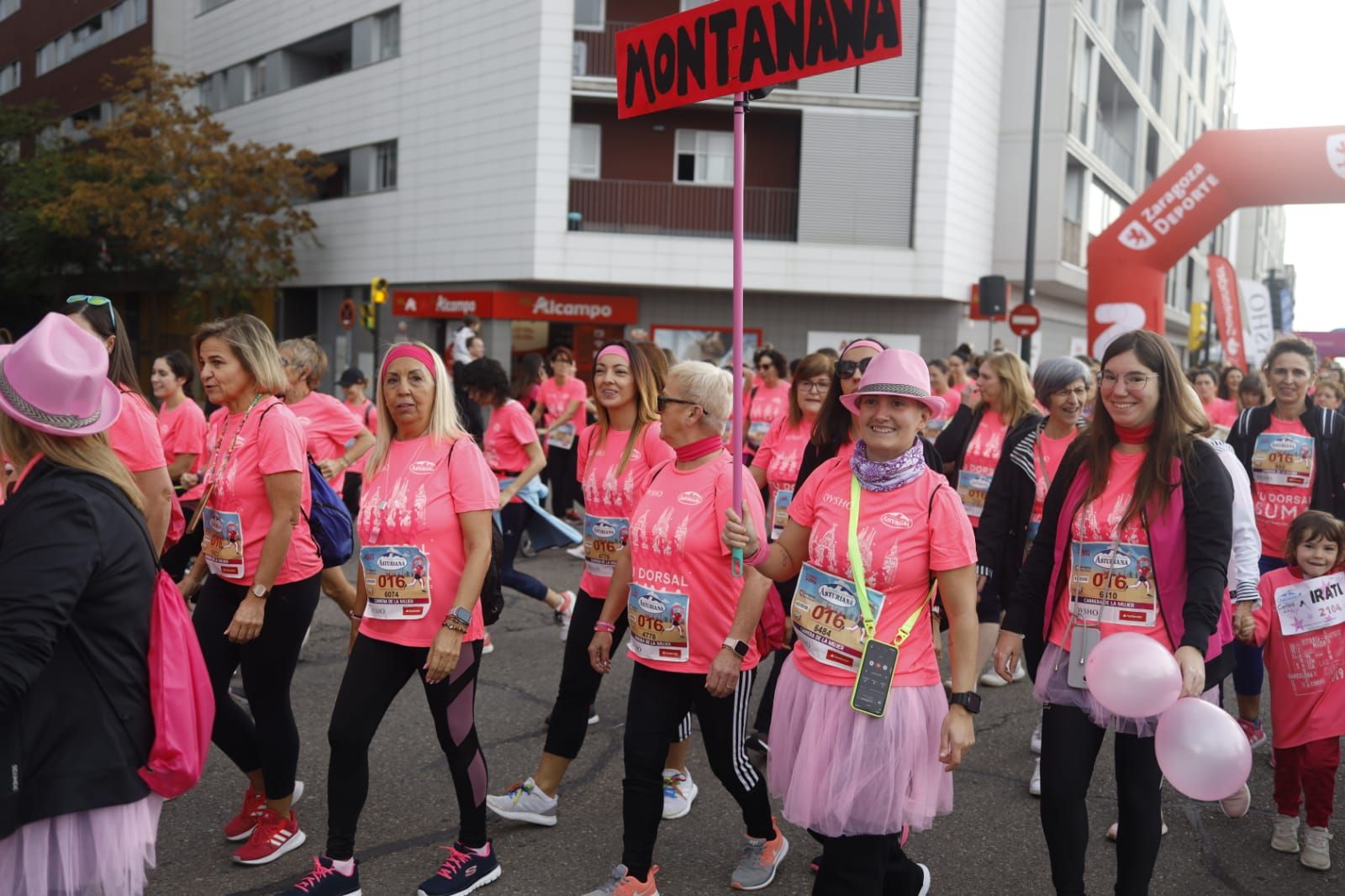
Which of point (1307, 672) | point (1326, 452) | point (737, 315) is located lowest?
point (1307, 672)

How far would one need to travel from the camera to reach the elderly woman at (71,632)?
230 cm

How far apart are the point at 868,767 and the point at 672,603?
0.94 m

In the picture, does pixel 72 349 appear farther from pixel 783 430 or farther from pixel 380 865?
pixel 783 430

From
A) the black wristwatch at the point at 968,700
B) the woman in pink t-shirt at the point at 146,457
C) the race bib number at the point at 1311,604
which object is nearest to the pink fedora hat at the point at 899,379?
the black wristwatch at the point at 968,700

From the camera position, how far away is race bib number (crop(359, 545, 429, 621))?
3.70 m

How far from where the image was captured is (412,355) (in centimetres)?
383

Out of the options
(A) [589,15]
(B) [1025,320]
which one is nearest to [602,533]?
(B) [1025,320]

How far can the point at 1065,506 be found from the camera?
11.3 feet

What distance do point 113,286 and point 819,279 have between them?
25.5 m

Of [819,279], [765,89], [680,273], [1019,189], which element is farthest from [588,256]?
[765,89]

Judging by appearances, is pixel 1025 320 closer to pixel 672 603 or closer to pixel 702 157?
pixel 702 157

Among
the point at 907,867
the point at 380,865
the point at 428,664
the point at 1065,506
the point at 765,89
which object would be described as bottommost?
the point at 380,865

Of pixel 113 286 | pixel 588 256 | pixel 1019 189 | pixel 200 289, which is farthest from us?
pixel 113 286

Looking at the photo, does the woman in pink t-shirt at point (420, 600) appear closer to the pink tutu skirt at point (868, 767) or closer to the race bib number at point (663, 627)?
the race bib number at point (663, 627)
